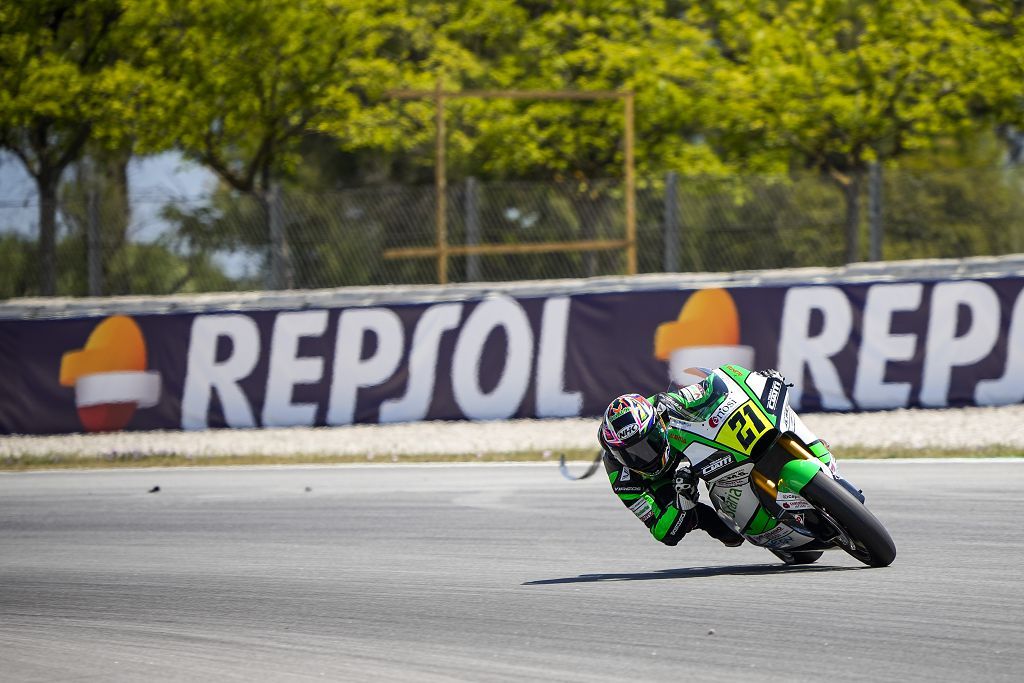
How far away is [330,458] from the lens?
1459 cm

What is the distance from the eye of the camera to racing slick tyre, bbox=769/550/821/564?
788cm

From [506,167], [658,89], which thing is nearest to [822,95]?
[658,89]

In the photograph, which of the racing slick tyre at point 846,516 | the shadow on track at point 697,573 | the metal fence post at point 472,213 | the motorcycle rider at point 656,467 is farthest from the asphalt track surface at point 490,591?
the metal fence post at point 472,213

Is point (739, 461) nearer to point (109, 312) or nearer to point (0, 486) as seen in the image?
point (0, 486)

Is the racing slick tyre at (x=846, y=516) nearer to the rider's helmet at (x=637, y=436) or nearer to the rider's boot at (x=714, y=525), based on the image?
the rider's boot at (x=714, y=525)

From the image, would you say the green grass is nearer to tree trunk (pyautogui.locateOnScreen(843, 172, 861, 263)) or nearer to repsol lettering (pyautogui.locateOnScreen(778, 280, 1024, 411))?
repsol lettering (pyautogui.locateOnScreen(778, 280, 1024, 411))

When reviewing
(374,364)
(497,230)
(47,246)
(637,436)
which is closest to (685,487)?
(637,436)

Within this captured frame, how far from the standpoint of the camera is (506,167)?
923 inches

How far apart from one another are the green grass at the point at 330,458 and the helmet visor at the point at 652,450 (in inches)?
215

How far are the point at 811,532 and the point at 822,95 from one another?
1654cm

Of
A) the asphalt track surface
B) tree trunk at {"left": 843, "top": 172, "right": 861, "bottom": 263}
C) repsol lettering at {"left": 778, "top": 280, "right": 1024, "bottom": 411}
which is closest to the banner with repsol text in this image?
repsol lettering at {"left": 778, "top": 280, "right": 1024, "bottom": 411}

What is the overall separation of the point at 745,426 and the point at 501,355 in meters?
8.90

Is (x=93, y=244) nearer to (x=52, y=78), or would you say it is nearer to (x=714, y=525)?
(x=52, y=78)

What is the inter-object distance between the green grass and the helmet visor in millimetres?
5457
